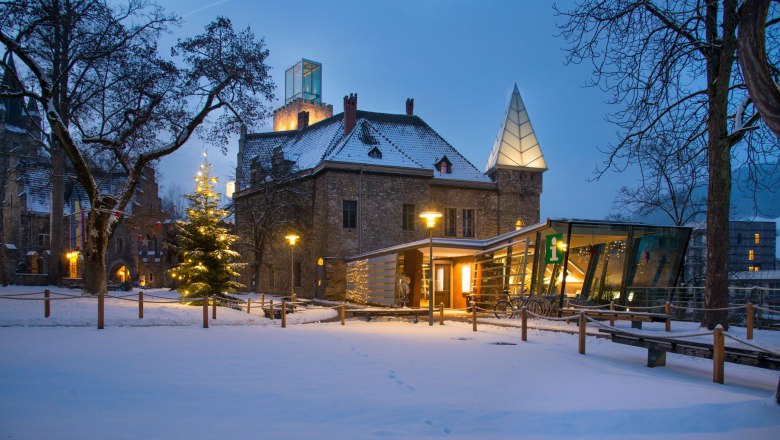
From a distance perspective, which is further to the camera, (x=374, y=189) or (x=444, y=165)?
(x=444, y=165)

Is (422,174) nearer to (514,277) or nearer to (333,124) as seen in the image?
(333,124)

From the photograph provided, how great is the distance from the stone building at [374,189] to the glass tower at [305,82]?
1099 inches

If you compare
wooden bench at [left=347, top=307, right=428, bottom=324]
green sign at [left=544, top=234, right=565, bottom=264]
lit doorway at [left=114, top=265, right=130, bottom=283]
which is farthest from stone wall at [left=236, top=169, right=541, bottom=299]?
lit doorway at [left=114, top=265, right=130, bottom=283]

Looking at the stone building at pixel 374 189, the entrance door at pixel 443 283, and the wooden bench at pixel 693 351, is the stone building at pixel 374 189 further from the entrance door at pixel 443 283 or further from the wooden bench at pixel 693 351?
the wooden bench at pixel 693 351

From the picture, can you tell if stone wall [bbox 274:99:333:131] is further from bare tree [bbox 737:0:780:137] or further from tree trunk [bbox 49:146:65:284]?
bare tree [bbox 737:0:780:137]

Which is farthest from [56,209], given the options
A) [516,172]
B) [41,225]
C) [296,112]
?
[296,112]

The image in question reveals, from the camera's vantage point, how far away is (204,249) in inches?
941

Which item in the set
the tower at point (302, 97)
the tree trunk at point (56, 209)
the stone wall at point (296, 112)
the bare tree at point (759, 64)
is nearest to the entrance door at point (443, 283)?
the tree trunk at point (56, 209)

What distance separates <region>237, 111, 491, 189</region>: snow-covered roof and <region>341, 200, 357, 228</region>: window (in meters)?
2.60

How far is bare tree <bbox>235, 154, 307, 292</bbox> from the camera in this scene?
3444cm

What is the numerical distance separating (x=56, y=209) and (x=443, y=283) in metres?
19.5

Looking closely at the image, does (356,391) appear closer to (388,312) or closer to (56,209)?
(388,312)

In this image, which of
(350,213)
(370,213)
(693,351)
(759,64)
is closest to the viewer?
(759,64)

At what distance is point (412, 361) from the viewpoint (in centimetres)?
910
